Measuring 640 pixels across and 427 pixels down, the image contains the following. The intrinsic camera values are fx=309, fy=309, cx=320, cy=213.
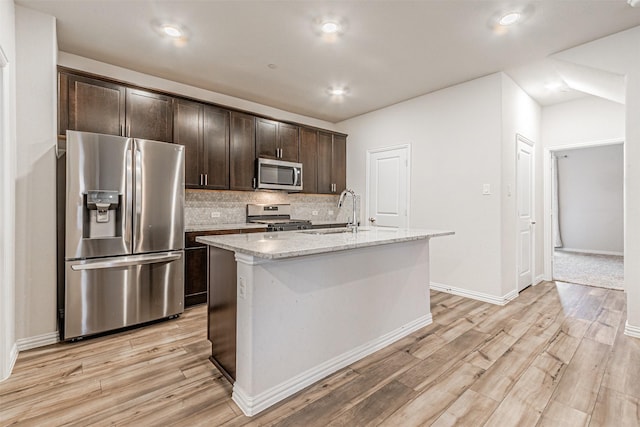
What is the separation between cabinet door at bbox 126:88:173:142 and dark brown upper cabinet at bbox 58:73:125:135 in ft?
0.27

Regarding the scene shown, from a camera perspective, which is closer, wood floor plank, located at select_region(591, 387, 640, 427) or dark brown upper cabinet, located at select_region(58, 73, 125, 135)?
wood floor plank, located at select_region(591, 387, 640, 427)

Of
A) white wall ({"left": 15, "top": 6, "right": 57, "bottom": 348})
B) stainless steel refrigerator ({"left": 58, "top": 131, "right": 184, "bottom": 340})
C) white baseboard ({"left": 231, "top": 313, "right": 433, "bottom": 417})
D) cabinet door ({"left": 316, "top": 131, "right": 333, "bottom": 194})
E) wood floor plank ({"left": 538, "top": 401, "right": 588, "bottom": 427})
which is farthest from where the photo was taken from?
cabinet door ({"left": 316, "top": 131, "right": 333, "bottom": 194})

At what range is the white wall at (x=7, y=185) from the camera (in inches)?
81.0

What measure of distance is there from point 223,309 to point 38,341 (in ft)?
5.65

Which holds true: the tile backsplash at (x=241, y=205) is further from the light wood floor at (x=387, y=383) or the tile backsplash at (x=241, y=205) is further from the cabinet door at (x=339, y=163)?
the light wood floor at (x=387, y=383)

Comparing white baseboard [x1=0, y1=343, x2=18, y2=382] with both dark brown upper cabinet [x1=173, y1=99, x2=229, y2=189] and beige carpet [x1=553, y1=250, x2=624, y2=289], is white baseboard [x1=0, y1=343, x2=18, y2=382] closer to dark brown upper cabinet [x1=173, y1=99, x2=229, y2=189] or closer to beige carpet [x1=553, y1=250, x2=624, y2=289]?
dark brown upper cabinet [x1=173, y1=99, x2=229, y2=189]

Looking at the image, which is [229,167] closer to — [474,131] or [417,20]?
[417,20]

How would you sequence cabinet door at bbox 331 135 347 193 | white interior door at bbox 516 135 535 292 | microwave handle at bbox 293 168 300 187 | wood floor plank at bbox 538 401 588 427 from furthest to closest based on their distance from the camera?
cabinet door at bbox 331 135 347 193
microwave handle at bbox 293 168 300 187
white interior door at bbox 516 135 535 292
wood floor plank at bbox 538 401 588 427

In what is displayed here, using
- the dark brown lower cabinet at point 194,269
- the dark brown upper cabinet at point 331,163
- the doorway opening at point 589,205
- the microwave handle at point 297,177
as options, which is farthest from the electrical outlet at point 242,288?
the doorway opening at point 589,205

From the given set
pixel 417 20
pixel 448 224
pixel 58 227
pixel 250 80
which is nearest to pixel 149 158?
pixel 58 227

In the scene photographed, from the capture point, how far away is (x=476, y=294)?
3775 mm

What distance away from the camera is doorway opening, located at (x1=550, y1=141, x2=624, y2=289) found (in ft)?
22.6

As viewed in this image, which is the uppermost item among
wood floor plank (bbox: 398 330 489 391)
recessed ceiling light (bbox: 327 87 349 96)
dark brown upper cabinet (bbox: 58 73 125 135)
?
recessed ceiling light (bbox: 327 87 349 96)

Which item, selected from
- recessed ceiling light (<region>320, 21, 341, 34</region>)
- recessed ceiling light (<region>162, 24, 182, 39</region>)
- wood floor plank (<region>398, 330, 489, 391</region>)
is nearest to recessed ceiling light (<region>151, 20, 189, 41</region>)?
recessed ceiling light (<region>162, 24, 182, 39</region>)
